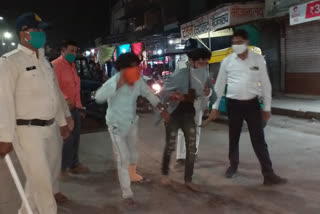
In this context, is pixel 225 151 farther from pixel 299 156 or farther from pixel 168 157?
pixel 168 157

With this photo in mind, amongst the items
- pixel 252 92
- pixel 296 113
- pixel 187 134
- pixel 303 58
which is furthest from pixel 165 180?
pixel 303 58

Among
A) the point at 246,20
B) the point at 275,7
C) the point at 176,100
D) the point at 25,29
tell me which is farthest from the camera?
the point at 246,20

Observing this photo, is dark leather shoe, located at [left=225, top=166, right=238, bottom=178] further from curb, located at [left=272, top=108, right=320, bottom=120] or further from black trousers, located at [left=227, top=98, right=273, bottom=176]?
curb, located at [left=272, top=108, right=320, bottom=120]

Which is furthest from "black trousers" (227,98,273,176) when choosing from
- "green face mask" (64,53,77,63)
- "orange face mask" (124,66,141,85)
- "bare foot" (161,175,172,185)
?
"green face mask" (64,53,77,63)

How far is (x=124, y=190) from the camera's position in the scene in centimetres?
400

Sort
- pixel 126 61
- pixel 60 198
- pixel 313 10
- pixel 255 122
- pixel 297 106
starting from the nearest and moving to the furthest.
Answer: pixel 126 61 < pixel 60 198 < pixel 255 122 < pixel 313 10 < pixel 297 106

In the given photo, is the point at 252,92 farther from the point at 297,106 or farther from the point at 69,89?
the point at 297,106

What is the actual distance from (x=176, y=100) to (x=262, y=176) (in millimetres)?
1628

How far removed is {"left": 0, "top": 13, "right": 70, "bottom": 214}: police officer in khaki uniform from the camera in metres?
2.85

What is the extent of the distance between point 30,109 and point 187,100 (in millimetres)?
2049

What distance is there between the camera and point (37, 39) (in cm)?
316

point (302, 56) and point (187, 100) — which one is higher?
point (302, 56)

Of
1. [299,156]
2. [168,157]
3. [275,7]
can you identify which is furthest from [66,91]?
[275,7]

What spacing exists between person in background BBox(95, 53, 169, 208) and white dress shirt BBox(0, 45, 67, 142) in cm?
74
